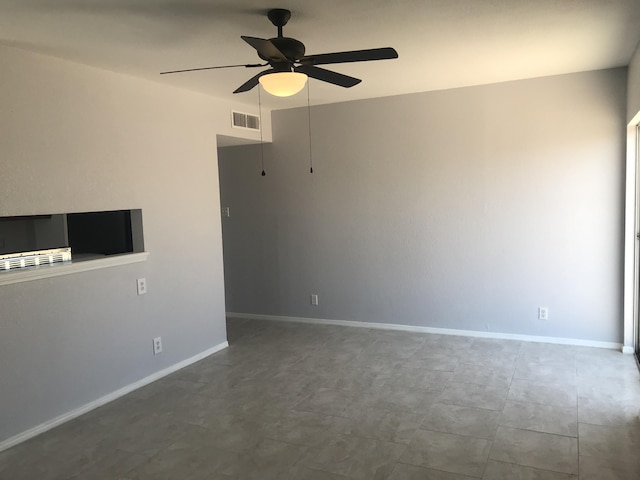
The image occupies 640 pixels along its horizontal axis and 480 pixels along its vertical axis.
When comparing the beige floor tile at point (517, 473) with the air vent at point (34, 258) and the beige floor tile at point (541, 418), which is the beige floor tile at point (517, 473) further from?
the air vent at point (34, 258)

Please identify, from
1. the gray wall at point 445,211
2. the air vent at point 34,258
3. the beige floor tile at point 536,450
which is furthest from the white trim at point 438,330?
the air vent at point 34,258

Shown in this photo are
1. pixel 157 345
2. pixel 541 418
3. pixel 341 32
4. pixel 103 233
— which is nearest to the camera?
pixel 341 32

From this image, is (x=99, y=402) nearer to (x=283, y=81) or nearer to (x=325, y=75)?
(x=283, y=81)

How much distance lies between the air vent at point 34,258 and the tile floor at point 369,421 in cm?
108

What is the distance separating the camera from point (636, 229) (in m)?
4.26

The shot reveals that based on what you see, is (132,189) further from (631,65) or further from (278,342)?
(631,65)

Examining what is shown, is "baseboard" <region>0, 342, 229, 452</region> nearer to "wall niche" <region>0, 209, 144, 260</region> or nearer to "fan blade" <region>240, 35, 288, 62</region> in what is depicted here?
"wall niche" <region>0, 209, 144, 260</region>

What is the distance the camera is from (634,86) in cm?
376

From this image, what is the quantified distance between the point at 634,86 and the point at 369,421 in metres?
3.09

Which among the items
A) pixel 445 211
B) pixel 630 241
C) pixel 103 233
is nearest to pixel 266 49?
pixel 103 233

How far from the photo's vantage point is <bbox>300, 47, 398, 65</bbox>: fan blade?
2.51 metres

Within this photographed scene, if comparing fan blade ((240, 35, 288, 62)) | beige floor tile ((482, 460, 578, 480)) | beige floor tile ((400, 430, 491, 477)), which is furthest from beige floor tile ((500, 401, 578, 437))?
fan blade ((240, 35, 288, 62))

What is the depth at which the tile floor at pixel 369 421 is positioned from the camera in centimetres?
271

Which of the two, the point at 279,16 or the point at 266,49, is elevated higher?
the point at 279,16
